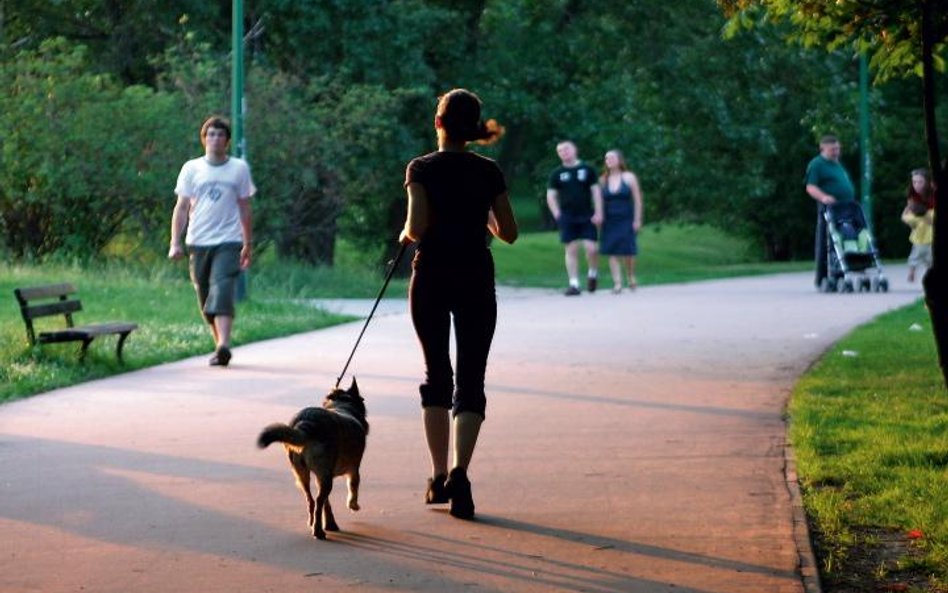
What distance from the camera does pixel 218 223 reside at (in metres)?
15.1

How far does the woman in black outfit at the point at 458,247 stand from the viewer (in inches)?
332

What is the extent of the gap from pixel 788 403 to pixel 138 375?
479cm

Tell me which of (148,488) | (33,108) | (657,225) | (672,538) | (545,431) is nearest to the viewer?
(672,538)

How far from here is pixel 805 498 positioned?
28.8ft

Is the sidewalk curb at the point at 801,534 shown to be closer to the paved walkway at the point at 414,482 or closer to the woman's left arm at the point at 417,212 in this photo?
the paved walkway at the point at 414,482

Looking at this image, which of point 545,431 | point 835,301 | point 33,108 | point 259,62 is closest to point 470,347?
point 545,431

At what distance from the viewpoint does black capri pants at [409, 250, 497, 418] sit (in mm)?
8500

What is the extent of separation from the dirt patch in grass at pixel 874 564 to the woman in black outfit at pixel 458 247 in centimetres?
158

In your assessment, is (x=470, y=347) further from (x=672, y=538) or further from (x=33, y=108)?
(x=33, y=108)

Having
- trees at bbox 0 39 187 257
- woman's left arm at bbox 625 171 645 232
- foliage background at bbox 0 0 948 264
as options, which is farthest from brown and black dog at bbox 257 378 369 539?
trees at bbox 0 39 187 257

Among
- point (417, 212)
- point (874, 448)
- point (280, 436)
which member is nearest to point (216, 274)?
point (874, 448)

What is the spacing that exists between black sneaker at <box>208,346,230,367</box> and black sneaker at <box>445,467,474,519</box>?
6931 millimetres

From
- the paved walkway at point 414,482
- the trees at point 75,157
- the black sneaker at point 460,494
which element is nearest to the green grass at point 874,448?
the paved walkway at point 414,482

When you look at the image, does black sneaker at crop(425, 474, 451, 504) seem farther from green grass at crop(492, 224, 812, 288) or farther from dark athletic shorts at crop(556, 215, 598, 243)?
green grass at crop(492, 224, 812, 288)
